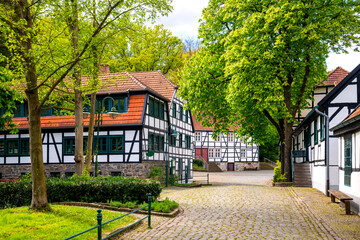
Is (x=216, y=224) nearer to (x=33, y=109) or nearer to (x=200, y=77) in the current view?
(x=33, y=109)

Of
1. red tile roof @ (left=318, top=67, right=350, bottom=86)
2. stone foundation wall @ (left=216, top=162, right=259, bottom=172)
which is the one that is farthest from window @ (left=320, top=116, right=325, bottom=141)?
stone foundation wall @ (left=216, top=162, right=259, bottom=172)

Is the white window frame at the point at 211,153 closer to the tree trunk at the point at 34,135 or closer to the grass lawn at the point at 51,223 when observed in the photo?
the grass lawn at the point at 51,223

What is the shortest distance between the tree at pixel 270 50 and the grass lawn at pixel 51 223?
41.6 feet

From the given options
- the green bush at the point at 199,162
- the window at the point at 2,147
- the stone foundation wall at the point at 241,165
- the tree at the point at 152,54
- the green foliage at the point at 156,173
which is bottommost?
the stone foundation wall at the point at 241,165

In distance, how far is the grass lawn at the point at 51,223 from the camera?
30.9 ft

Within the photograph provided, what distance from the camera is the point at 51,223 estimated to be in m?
10.6

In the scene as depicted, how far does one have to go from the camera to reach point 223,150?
61.6 meters

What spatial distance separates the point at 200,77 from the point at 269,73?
4898 mm

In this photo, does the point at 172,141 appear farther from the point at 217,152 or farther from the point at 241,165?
the point at 241,165

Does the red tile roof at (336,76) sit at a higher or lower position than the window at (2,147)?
higher

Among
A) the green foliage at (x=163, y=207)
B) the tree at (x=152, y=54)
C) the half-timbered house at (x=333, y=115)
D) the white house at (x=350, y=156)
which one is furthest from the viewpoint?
the tree at (x=152, y=54)

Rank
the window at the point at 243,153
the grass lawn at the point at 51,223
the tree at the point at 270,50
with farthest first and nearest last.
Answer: the window at the point at 243,153 < the tree at the point at 270,50 < the grass lawn at the point at 51,223

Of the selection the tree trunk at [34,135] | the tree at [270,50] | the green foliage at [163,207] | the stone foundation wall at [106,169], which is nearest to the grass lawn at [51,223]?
the tree trunk at [34,135]

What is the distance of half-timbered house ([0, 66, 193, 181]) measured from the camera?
28062 mm
